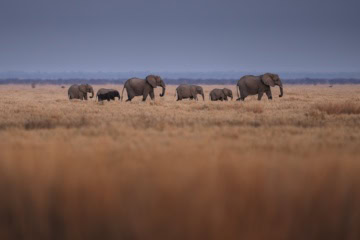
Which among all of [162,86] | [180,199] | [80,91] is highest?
[180,199]

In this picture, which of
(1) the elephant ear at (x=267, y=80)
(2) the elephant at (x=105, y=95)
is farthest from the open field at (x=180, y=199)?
(2) the elephant at (x=105, y=95)

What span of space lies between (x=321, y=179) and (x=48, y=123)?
1082 cm

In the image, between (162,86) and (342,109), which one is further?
(162,86)

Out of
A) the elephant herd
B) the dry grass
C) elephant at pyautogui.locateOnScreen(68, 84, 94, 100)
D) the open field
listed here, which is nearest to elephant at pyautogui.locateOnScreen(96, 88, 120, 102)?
the elephant herd

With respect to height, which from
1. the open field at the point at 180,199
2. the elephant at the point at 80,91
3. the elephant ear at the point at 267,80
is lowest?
the elephant at the point at 80,91

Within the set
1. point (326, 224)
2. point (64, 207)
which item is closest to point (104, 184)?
point (64, 207)

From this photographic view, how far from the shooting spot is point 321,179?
4711 millimetres

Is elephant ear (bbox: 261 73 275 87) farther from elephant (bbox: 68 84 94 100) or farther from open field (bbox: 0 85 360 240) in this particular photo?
open field (bbox: 0 85 360 240)

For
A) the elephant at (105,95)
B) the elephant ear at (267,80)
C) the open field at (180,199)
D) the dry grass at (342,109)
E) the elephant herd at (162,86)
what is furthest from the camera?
the elephant at (105,95)

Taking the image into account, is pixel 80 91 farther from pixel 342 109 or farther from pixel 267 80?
pixel 342 109

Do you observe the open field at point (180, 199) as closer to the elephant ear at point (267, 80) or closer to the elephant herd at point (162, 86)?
the elephant herd at point (162, 86)

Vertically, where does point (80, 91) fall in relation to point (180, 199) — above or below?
below

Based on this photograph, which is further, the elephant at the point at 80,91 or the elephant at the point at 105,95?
the elephant at the point at 80,91

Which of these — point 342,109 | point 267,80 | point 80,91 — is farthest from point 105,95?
point 342,109
